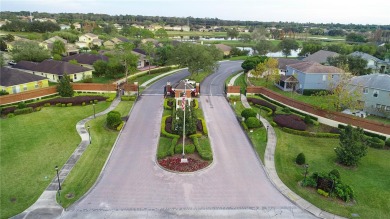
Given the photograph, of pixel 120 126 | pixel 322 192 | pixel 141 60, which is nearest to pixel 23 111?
pixel 120 126

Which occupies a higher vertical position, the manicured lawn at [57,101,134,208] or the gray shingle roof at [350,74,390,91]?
the gray shingle roof at [350,74,390,91]

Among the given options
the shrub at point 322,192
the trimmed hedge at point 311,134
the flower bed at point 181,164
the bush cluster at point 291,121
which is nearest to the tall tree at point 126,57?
the bush cluster at point 291,121

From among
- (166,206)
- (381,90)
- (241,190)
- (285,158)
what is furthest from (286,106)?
(166,206)

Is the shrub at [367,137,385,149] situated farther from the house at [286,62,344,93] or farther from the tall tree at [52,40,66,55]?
the tall tree at [52,40,66,55]

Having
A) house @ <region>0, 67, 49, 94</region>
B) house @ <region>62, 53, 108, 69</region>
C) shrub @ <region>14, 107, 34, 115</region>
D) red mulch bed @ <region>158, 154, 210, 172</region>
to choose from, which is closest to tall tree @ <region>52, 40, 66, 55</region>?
house @ <region>62, 53, 108, 69</region>

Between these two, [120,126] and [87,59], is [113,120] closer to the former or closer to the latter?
[120,126]

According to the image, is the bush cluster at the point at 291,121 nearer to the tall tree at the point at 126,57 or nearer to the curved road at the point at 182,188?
the curved road at the point at 182,188

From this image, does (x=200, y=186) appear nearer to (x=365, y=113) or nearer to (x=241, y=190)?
(x=241, y=190)
